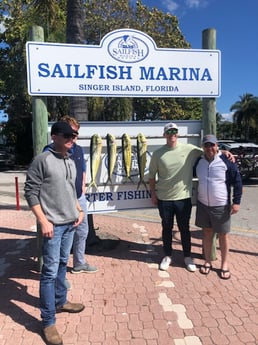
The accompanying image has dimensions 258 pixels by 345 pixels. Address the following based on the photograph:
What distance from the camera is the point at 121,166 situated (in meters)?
5.28

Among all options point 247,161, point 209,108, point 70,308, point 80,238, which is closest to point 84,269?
point 80,238

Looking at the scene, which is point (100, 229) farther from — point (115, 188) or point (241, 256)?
point (241, 256)

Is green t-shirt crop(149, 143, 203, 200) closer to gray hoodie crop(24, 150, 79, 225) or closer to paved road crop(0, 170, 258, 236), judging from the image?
gray hoodie crop(24, 150, 79, 225)

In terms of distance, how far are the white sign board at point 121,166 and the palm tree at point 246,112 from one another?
182ft

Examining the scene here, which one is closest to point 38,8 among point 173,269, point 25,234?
point 25,234

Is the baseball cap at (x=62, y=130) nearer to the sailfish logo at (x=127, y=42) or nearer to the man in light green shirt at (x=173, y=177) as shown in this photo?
the man in light green shirt at (x=173, y=177)

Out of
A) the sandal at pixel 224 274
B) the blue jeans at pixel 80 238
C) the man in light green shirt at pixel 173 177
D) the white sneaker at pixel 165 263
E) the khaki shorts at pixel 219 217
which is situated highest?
the man in light green shirt at pixel 173 177

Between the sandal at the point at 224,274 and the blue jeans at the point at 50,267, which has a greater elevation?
the blue jeans at the point at 50,267

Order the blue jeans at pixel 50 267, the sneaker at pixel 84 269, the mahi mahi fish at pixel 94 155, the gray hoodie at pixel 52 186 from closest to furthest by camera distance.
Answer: the gray hoodie at pixel 52 186 → the blue jeans at pixel 50 267 → the sneaker at pixel 84 269 → the mahi mahi fish at pixel 94 155

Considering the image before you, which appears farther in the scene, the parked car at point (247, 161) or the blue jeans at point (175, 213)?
the parked car at point (247, 161)

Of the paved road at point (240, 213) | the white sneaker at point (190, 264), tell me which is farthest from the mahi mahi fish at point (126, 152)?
the paved road at point (240, 213)

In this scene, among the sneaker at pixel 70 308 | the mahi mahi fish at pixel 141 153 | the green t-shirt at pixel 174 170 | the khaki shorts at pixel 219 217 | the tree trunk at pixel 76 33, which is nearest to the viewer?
the sneaker at pixel 70 308

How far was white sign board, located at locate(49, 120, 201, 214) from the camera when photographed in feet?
16.9

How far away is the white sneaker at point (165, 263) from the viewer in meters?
4.93
